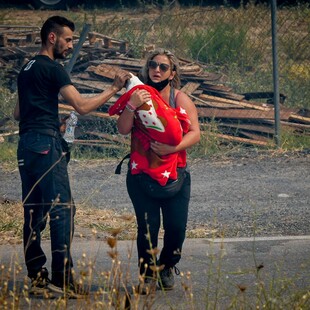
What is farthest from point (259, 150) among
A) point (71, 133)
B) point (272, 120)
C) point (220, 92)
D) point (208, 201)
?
point (71, 133)

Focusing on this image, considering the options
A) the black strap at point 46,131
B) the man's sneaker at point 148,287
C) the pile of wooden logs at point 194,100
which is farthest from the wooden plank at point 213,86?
the man's sneaker at point 148,287

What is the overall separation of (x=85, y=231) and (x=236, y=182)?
9.09 ft

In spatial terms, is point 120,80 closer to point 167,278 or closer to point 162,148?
point 162,148

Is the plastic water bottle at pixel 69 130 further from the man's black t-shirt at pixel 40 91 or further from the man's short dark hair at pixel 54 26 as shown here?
the man's short dark hair at pixel 54 26

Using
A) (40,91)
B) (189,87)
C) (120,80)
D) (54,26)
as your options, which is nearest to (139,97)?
(120,80)

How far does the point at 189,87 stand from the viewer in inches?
516

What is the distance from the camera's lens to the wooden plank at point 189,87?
1298 centimetres

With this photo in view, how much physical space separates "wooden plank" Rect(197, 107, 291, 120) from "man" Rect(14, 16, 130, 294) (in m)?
6.28

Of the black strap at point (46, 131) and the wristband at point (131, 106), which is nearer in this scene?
the wristband at point (131, 106)

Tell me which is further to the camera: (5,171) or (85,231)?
(5,171)

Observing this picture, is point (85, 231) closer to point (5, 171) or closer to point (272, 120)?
point (5, 171)

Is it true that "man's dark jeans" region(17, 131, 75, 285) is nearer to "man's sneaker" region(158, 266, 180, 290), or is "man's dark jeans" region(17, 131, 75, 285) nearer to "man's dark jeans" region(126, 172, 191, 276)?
"man's dark jeans" region(126, 172, 191, 276)

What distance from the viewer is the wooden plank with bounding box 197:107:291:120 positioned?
12508mm

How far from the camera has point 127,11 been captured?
68.4ft
